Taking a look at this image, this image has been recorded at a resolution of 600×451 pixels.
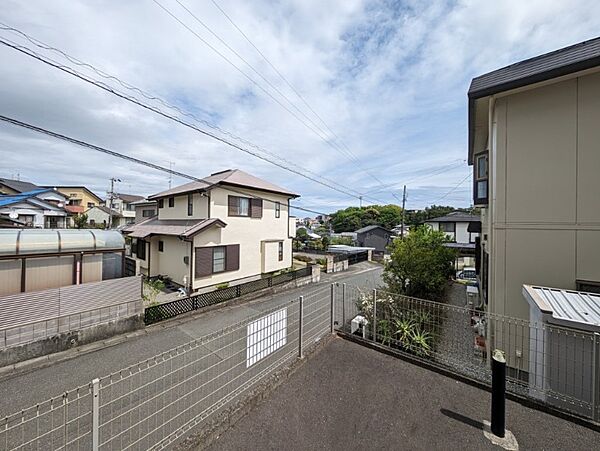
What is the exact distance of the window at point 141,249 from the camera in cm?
1373

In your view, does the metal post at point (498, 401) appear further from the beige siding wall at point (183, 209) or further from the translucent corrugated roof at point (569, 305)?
the beige siding wall at point (183, 209)

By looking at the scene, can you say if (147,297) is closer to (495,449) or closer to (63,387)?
(63,387)

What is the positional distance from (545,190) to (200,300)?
30.3 feet

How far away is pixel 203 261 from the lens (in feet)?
36.4

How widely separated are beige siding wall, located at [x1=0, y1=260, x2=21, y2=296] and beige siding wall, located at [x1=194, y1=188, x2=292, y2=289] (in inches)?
201

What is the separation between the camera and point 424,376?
3469mm

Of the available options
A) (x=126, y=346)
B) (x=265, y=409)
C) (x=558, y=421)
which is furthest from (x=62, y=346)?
(x=558, y=421)

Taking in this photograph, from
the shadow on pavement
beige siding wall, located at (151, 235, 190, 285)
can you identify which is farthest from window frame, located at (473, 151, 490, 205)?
beige siding wall, located at (151, 235, 190, 285)

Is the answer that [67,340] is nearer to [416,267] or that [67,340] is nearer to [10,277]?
[10,277]

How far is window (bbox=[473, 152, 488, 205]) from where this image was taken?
7102 millimetres

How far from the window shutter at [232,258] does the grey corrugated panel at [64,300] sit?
15.8 ft

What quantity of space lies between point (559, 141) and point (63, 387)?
1004 centimetres

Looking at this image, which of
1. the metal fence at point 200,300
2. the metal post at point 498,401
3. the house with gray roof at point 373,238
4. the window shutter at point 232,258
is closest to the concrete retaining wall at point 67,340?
the metal fence at point 200,300

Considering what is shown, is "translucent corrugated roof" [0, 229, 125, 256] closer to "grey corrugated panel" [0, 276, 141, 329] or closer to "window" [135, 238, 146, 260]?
"grey corrugated panel" [0, 276, 141, 329]
